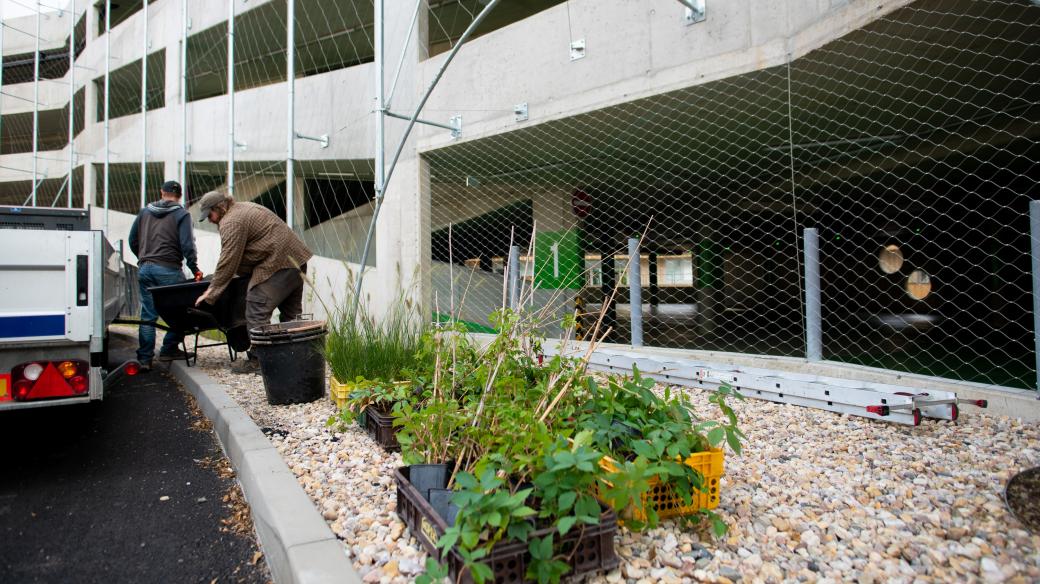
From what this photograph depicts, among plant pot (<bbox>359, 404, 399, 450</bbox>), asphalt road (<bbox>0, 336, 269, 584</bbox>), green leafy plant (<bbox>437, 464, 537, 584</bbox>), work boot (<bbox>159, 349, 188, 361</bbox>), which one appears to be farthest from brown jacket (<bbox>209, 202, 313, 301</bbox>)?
green leafy plant (<bbox>437, 464, 537, 584</bbox>)

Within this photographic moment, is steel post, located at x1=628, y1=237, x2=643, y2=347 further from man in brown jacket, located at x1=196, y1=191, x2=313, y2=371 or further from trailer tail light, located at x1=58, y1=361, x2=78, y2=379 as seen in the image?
trailer tail light, located at x1=58, y1=361, x2=78, y2=379

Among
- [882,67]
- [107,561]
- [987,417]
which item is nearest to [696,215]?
[882,67]

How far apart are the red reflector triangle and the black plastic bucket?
39.4 inches

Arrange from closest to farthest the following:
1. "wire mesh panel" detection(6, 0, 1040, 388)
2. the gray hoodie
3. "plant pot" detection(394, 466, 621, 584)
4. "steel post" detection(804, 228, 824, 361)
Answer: "plant pot" detection(394, 466, 621, 584)
"steel post" detection(804, 228, 824, 361)
"wire mesh panel" detection(6, 0, 1040, 388)
the gray hoodie

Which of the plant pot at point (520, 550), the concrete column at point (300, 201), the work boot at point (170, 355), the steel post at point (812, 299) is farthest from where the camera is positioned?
the concrete column at point (300, 201)

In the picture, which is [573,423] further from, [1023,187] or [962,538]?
[1023,187]

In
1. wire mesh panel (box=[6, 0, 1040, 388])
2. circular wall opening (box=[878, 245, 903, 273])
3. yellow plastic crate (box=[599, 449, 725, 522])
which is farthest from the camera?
circular wall opening (box=[878, 245, 903, 273])

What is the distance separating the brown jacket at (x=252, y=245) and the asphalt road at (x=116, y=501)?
3.80 ft

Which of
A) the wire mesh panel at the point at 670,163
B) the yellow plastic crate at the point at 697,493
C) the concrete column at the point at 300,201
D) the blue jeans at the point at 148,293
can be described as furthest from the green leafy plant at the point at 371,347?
the concrete column at the point at 300,201

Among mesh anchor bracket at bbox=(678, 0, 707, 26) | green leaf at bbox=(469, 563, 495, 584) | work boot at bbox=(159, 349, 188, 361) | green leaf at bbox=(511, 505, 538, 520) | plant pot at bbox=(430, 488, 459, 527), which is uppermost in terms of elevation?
mesh anchor bracket at bbox=(678, 0, 707, 26)

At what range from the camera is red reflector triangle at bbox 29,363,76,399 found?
2.99m

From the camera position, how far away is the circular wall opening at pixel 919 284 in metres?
12.3

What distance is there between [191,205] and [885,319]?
53.9ft

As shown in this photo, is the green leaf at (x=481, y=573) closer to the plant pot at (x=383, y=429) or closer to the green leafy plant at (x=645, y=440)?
the green leafy plant at (x=645, y=440)
